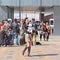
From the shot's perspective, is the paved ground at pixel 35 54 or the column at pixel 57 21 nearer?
the paved ground at pixel 35 54

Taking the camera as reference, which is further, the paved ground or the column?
A: the column

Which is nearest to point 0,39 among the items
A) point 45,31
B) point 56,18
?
point 45,31

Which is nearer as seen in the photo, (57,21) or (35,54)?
(35,54)

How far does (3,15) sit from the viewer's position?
4328 centimetres

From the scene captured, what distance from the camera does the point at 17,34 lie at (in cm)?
2411

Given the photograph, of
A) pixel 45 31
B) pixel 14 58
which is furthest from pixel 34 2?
pixel 14 58

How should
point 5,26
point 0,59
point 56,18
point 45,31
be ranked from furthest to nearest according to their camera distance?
point 56,18
point 45,31
point 5,26
point 0,59

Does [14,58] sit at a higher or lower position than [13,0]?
lower

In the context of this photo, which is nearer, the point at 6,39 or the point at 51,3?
the point at 6,39

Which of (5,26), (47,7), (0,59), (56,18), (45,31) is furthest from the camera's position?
(47,7)

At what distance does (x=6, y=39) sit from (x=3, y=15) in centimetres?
2022

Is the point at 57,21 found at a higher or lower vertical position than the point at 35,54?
higher

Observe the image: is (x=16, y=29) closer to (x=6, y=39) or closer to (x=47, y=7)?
(x=6, y=39)

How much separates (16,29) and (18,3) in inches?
792
